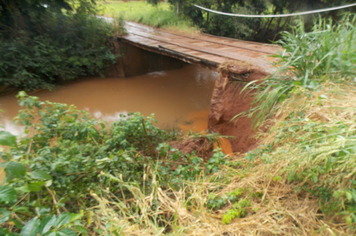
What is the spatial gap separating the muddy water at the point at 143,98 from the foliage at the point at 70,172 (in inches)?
89.8

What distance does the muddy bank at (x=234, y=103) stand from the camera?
3.45 metres

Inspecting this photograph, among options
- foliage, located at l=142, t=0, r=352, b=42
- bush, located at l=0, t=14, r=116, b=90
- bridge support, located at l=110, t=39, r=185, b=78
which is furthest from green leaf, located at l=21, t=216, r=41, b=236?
foliage, located at l=142, t=0, r=352, b=42

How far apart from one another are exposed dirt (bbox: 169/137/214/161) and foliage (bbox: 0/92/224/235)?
1.50 ft

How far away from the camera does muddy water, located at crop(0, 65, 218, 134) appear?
498cm

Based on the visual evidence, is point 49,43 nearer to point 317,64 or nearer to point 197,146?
point 197,146

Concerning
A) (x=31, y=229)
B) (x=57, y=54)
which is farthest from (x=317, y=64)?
(x=57, y=54)

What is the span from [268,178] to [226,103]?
2.30 metres

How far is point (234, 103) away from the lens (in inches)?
150

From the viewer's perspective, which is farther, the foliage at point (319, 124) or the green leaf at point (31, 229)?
the foliage at point (319, 124)

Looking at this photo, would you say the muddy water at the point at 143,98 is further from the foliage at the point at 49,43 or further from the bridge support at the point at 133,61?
the foliage at the point at 49,43

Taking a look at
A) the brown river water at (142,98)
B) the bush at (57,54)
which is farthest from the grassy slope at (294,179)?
the bush at (57,54)

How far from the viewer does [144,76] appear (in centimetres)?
752

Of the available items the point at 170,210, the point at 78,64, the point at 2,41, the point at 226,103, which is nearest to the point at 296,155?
the point at 170,210

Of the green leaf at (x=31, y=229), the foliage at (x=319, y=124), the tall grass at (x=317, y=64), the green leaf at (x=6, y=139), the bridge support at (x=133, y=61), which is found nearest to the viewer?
the green leaf at (x=31, y=229)
